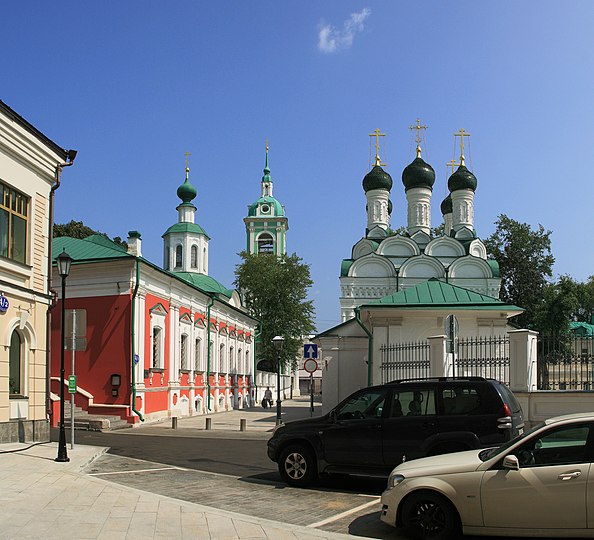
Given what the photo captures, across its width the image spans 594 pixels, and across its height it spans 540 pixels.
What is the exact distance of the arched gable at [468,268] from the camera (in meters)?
54.7

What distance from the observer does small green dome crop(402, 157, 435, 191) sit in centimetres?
5859

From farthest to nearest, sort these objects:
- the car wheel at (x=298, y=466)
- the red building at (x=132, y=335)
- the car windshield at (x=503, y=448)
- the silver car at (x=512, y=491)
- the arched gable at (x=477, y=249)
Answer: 1. the arched gable at (x=477, y=249)
2. the red building at (x=132, y=335)
3. the car wheel at (x=298, y=466)
4. the car windshield at (x=503, y=448)
5. the silver car at (x=512, y=491)

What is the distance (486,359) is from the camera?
56.7ft

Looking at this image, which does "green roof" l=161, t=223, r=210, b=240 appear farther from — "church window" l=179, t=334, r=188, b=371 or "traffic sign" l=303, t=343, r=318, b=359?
"traffic sign" l=303, t=343, r=318, b=359

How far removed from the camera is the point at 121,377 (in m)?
26.5

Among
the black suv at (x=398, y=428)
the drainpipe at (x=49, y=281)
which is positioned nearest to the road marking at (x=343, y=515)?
the black suv at (x=398, y=428)

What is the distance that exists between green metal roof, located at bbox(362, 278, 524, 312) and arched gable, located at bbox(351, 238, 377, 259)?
33.9 metres

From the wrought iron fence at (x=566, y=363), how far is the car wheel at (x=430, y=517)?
8.56m

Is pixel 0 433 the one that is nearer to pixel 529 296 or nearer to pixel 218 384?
pixel 218 384

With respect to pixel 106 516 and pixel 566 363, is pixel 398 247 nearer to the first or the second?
pixel 566 363

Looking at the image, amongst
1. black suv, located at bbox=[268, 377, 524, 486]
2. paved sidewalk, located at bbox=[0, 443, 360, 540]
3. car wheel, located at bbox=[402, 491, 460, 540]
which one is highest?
black suv, located at bbox=[268, 377, 524, 486]

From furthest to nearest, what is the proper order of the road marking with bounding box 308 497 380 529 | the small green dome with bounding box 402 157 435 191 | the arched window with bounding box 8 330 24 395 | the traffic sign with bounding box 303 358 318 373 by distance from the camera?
the small green dome with bounding box 402 157 435 191 → the traffic sign with bounding box 303 358 318 373 → the arched window with bounding box 8 330 24 395 → the road marking with bounding box 308 497 380 529

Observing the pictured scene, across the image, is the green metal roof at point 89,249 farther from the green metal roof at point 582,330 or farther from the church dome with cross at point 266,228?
the church dome with cross at point 266,228

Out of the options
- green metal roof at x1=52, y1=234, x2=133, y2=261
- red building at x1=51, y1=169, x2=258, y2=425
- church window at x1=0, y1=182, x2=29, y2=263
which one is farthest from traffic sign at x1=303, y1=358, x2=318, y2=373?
church window at x1=0, y1=182, x2=29, y2=263
